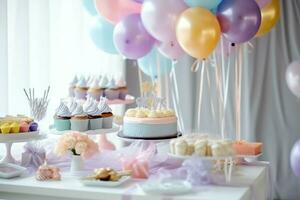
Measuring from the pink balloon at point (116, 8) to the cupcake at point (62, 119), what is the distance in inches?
25.5

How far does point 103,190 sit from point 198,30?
794 mm

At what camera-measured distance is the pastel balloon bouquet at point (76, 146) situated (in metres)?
2.09

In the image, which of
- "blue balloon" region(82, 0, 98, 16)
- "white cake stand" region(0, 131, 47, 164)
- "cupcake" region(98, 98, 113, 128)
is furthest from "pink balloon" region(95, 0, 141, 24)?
"white cake stand" region(0, 131, 47, 164)

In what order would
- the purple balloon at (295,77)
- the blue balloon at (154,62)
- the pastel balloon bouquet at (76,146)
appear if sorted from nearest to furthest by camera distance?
the pastel balloon bouquet at (76,146), the blue balloon at (154,62), the purple balloon at (295,77)

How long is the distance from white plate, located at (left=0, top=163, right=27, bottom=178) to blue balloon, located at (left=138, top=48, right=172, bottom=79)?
44.6 inches

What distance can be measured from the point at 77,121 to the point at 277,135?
2117 millimetres

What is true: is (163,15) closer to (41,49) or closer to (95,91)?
(95,91)

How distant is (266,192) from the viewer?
93.2 inches

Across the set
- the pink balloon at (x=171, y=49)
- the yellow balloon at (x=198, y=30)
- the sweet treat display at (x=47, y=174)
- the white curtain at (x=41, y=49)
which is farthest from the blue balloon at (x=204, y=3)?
the sweet treat display at (x=47, y=174)

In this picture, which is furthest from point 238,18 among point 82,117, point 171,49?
point 82,117

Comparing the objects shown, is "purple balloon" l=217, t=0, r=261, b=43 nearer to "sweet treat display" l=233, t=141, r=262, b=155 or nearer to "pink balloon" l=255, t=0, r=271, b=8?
"pink balloon" l=255, t=0, r=271, b=8

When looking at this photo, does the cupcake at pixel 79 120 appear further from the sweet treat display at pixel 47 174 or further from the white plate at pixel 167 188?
the white plate at pixel 167 188

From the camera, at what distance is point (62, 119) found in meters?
2.30

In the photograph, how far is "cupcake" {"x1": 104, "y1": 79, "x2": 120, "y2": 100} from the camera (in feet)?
9.63
